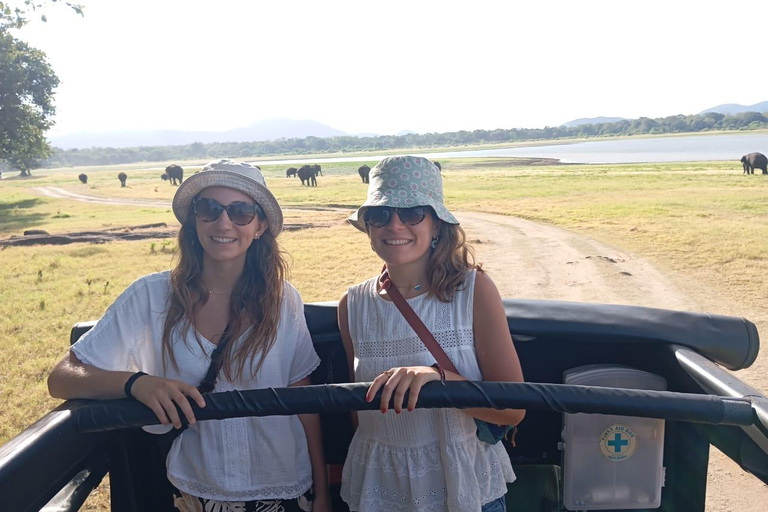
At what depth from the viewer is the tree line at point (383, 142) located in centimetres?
11569

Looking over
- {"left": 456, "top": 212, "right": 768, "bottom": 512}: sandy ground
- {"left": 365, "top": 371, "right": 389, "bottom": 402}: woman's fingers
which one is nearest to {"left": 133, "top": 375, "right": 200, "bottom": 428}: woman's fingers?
{"left": 365, "top": 371, "right": 389, "bottom": 402}: woman's fingers

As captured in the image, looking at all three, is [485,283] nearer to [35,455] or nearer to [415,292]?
[415,292]

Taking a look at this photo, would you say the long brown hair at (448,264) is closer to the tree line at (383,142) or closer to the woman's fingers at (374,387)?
the woman's fingers at (374,387)

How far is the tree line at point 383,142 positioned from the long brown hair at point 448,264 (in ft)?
331

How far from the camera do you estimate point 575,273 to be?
30.1 ft

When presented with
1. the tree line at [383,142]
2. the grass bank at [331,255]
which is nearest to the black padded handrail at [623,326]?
the grass bank at [331,255]

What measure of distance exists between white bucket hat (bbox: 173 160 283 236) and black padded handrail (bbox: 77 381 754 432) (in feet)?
2.27

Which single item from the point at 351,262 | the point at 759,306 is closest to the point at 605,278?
the point at 759,306

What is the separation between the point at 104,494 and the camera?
Answer: 3568mm

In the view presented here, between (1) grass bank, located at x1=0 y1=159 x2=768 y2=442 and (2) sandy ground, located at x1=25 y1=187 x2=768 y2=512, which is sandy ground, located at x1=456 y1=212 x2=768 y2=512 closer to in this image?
(2) sandy ground, located at x1=25 y1=187 x2=768 y2=512

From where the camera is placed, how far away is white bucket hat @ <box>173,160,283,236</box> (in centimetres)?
194

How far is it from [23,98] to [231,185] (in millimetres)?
30783

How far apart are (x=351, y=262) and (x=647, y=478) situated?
808 centimetres

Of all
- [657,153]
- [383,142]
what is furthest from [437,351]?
[383,142]
